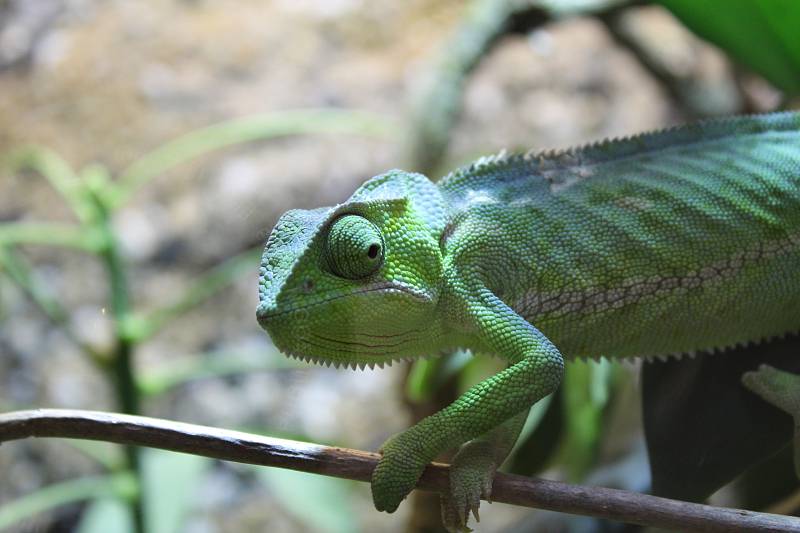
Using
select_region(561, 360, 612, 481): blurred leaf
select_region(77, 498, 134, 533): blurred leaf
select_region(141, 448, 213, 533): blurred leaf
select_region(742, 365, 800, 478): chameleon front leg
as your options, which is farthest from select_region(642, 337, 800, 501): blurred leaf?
select_region(77, 498, 134, 533): blurred leaf

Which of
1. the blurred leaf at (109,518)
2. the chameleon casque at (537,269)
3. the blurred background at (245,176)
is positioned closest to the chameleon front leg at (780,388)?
the chameleon casque at (537,269)

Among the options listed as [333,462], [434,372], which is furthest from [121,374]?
[333,462]

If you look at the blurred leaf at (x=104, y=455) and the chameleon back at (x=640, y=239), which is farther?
the blurred leaf at (x=104, y=455)

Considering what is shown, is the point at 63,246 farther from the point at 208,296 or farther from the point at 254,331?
the point at 254,331

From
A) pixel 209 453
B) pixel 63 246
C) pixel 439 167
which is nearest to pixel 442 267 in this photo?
pixel 209 453

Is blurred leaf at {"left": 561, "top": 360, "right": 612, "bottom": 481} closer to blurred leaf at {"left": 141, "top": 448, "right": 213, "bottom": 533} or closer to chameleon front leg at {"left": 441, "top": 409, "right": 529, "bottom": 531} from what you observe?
chameleon front leg at {"left": 441, "top": 409, "right": 529, "bottom": 531}

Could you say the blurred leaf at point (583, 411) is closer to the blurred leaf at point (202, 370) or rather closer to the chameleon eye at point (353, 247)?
the blurred leaf at point (202, 370)
